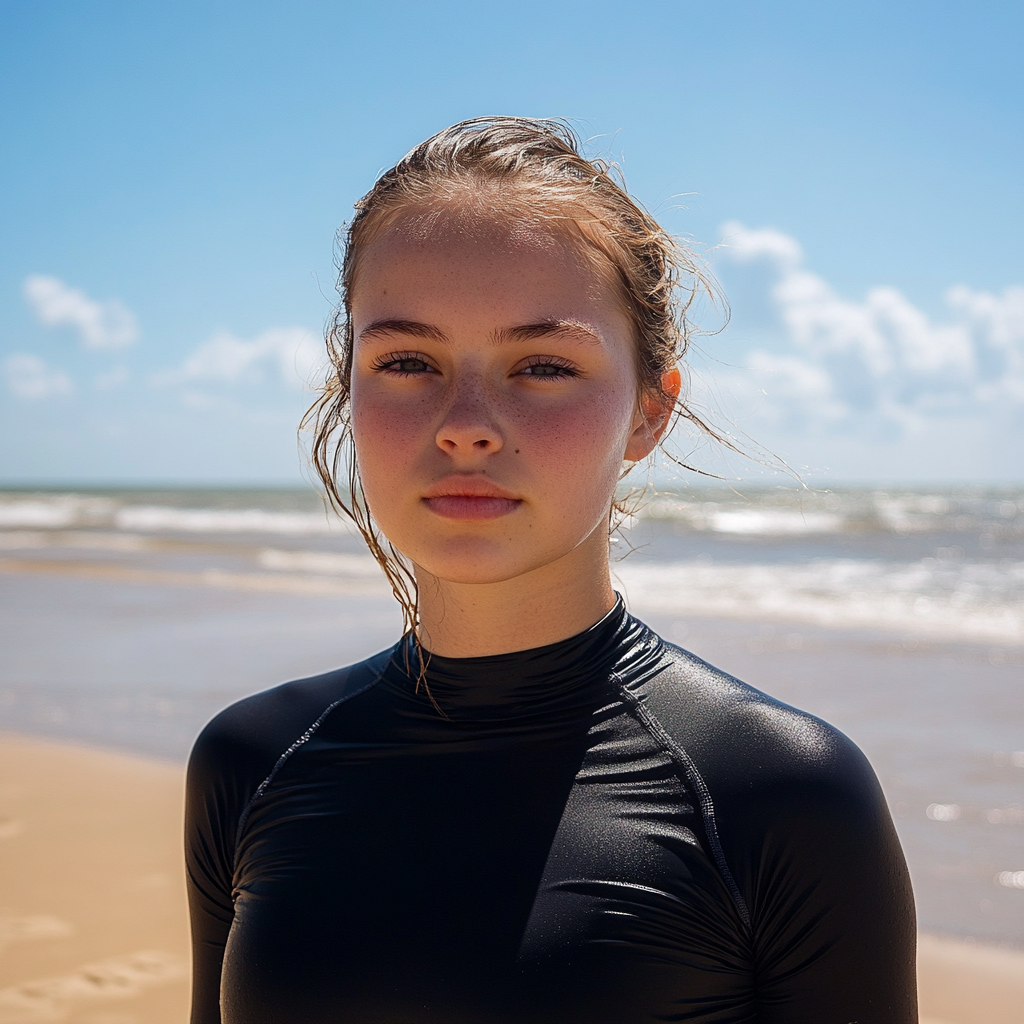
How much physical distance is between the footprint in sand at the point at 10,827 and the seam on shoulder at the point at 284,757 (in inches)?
149

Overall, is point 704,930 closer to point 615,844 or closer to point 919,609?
point 615,844

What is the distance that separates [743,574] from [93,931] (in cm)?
1205

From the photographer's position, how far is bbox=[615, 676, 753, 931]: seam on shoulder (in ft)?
3.74

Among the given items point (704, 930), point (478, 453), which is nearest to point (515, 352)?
point (478, 453)

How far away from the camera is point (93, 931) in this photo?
374cm

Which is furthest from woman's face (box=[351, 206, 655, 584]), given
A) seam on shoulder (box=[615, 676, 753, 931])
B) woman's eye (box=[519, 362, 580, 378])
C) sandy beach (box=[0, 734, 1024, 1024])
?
sandy beach (box=[0, 734, 1024, 1024])

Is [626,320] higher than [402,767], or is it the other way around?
[626,320]

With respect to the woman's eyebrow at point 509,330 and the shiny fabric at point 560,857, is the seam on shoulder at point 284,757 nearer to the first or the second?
the shiny fabric at point 560,857

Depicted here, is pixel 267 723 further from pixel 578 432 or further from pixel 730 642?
pixel 730 642

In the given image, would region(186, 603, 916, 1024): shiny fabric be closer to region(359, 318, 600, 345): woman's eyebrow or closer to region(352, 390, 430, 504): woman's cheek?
region(352, 390, 430, 504): woman's cheek

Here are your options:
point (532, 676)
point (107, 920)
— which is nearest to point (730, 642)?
point (107, 920)

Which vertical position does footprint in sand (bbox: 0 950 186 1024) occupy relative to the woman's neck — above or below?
below

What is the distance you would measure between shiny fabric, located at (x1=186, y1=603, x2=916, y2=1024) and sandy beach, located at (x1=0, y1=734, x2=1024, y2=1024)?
2.30 meters

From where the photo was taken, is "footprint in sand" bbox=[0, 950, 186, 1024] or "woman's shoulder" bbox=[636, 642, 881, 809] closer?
"woman's shoulder" bbox=[636, 642, 881, 809]
